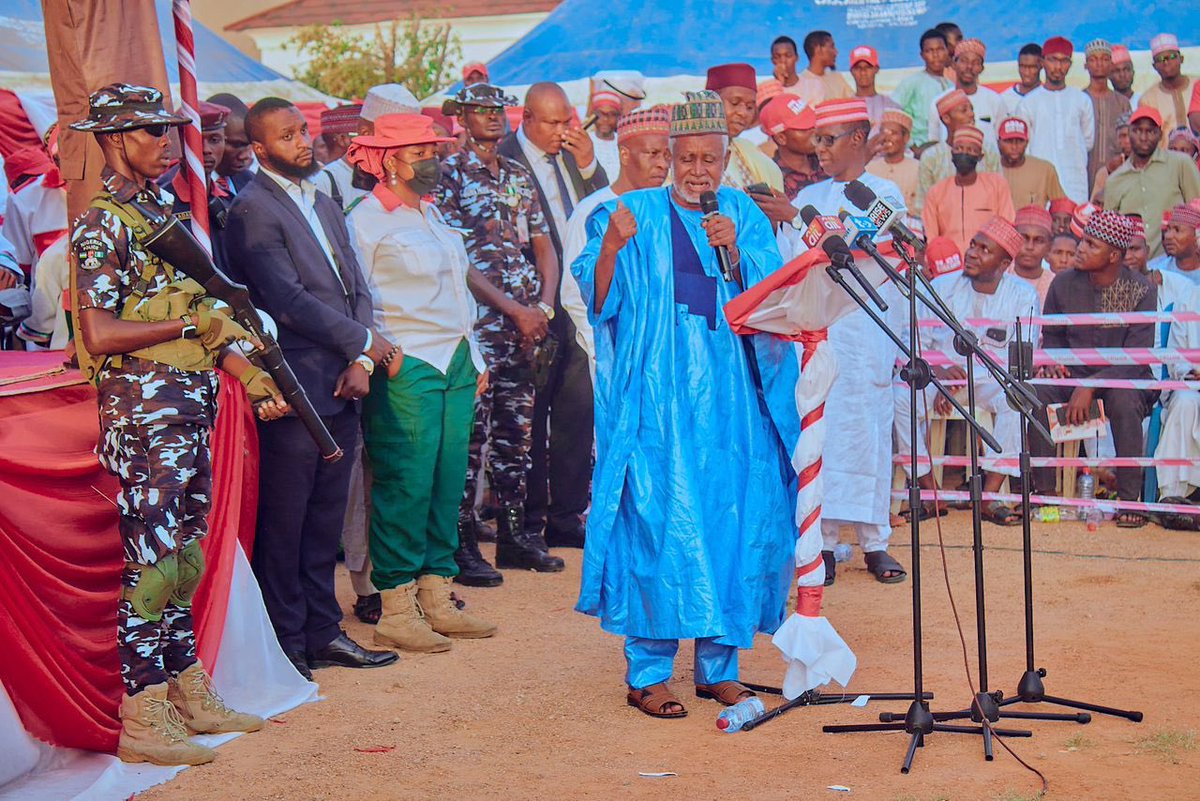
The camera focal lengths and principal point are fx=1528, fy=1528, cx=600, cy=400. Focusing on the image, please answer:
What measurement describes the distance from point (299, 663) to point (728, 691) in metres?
1.87

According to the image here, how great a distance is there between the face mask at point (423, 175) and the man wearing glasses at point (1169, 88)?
30.5 ft

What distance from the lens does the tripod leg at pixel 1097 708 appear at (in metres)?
5.84

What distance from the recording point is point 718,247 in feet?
19.8

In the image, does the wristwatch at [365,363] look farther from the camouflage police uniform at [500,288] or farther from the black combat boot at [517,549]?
the black combat boot at [517,549]

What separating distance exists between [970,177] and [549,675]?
7.01m

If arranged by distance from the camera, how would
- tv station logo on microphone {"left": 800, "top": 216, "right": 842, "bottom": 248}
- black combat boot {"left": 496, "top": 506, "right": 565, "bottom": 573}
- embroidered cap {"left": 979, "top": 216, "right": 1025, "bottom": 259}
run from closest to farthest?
tv station logo on microphone {"left": 800, "top": 216, "right": 842, "bottom": 248} < black combat boot {"left": 496, "top": 506, "right": 565, "bottom": 573} < embroidered cap {"left": 979, "top": 216, "right": 1025, "bottom": 259}

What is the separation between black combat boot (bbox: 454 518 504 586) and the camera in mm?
8477

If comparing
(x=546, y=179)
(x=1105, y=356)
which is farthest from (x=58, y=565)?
(x=1105, y=356)

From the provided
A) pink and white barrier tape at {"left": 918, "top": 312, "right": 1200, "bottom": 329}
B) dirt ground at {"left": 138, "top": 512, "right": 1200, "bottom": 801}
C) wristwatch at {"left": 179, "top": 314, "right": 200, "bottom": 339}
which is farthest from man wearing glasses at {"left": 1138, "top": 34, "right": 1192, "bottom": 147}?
wristwatch at {"left": 179, "top": 314, "right": 200, "bottom": 339}

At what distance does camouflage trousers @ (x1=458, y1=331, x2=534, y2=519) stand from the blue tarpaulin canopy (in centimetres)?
792

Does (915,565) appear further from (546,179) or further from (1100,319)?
(1100,319)

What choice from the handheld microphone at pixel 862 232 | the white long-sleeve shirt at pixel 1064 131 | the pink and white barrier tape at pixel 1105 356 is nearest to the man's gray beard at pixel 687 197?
the handheld microphone at pixel 862 232

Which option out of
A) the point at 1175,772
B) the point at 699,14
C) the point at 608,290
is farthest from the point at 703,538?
the point at 699,14

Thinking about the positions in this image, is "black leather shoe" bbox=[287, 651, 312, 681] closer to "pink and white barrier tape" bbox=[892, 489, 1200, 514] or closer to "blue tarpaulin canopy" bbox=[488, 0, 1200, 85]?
"pink and white barrier tape" bbox=[892, 489, 1200, 514]
